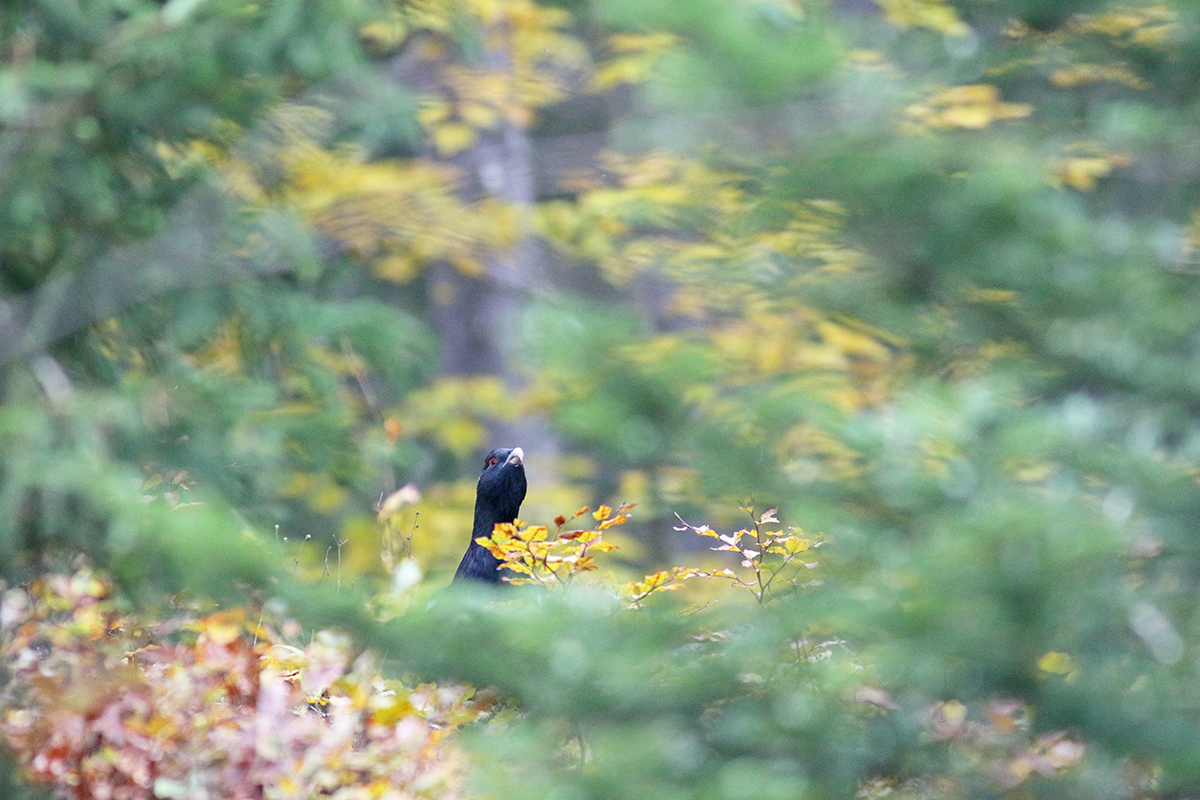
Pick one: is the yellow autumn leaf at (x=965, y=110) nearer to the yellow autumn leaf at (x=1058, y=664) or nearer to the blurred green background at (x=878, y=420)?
the blurred green background at (x=878, y=420)

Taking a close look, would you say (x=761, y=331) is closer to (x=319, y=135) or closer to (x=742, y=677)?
(x=742, y=677)

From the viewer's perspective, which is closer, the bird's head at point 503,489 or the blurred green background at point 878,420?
the blurred green background at point 878,420

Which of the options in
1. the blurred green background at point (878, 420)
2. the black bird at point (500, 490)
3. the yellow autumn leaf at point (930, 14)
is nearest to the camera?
the blurred green background at point (878, 420)

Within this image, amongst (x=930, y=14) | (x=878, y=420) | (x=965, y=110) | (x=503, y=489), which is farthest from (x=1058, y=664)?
(x=503, y=489)

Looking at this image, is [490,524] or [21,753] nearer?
[21,753]

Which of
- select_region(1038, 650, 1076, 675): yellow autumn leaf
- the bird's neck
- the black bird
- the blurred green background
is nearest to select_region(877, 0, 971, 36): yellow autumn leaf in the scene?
the blurred green background

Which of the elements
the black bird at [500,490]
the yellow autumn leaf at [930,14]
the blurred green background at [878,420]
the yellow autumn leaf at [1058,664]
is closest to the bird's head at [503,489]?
the black bird at [500,490]

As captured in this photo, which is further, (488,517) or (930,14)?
(488,517)

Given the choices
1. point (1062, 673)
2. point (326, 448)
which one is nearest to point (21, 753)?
point (326, 448)

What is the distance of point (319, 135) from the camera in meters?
5.16

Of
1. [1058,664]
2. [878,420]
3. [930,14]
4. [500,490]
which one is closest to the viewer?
[878,420]

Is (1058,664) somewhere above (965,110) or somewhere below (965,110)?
below

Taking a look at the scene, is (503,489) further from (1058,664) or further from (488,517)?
(1058,664)

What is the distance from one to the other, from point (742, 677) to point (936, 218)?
0.73 metres
